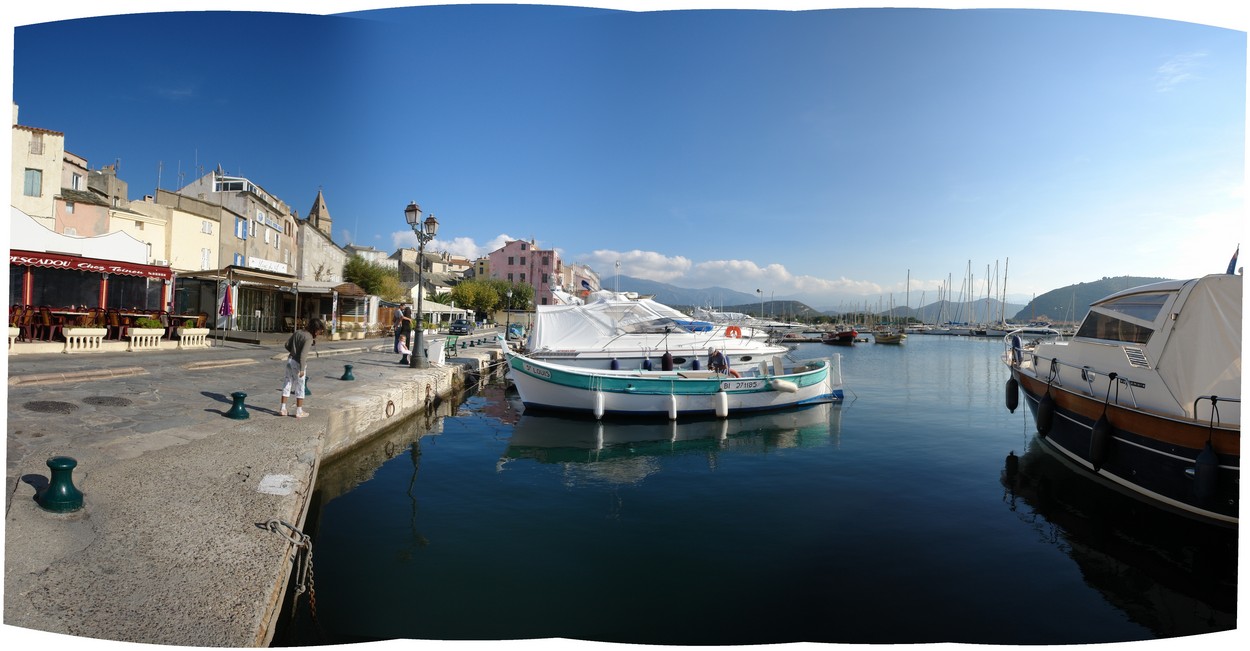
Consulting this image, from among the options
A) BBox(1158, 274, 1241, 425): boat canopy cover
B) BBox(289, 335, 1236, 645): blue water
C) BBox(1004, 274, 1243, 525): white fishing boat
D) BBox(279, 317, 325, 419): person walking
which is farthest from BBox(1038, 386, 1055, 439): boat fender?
BBox(279, 317, 325, 419): person walking

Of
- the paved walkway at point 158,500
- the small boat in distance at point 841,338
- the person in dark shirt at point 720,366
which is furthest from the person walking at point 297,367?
the small boat in distance at point 841,338

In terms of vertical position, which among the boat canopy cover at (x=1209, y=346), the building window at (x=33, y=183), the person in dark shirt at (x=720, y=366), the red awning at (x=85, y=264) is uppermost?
the building window at (x=33, y=183)

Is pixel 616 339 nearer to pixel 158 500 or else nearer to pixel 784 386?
pixel 784 386

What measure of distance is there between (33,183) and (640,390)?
13455 mm

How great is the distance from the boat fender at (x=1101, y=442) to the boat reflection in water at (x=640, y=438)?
Answer: 456 centimetres

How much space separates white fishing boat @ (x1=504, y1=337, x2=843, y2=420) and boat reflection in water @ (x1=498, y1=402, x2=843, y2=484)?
0.99 feet

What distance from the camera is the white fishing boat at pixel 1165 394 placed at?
5.72 meters

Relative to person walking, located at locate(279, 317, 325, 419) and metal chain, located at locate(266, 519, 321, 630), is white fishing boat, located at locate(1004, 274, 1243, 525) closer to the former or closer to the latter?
metal chain, located at locate(266, 519, 321, 630)

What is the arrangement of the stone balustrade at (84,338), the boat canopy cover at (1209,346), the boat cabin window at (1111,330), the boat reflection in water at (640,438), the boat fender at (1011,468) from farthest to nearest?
the stone balustrade at (84,338), the boat reflection in water at (640,438), the boat fender at (1011,468), the boat cabin window at (1111,330), the boat canopy cover at (1209,346)

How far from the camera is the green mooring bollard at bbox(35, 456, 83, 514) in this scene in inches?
148

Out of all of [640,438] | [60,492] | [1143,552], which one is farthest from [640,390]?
[60,492]

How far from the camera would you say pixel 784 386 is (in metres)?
14.7

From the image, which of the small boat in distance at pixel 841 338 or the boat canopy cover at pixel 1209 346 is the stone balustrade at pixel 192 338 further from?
the small boat in distance at pixel 841 338

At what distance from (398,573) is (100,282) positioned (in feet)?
44.3
